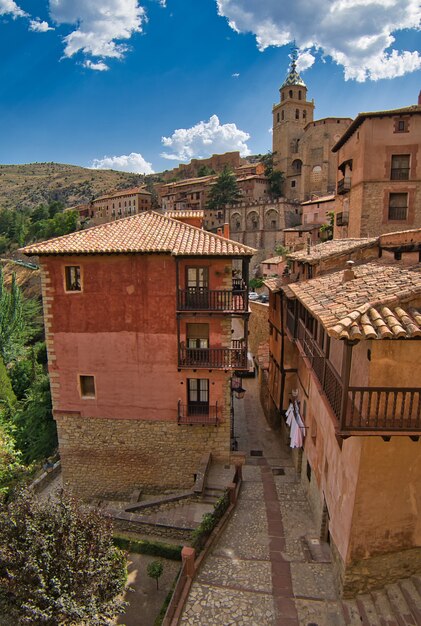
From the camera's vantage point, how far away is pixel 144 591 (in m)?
12.4

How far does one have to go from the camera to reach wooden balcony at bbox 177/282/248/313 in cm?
1460

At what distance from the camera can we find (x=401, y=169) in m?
23.9

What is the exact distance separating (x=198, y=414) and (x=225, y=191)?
59792 mm

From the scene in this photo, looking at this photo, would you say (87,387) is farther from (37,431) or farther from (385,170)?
(385,170)

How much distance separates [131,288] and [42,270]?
352cm

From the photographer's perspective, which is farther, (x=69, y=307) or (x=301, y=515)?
(x=69, y=307)

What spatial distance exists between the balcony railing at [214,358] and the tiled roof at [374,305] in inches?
→ 201

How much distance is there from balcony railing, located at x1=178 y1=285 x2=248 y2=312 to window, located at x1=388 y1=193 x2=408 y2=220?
1515 centimetres

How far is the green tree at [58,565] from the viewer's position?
Answer: 30.0 ft

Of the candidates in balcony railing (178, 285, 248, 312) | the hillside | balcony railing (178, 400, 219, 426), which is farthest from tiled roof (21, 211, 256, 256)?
the hillside

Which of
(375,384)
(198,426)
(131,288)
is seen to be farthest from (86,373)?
(375,384)

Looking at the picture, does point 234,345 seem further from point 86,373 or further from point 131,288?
point 86,373

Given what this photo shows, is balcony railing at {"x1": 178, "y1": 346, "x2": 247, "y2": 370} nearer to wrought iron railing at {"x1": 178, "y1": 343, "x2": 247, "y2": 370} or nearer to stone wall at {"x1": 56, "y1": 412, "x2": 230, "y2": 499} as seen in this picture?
wrought iron railing at {"x1": 178, "y1": 343, "x2": 247, "y2": 370}

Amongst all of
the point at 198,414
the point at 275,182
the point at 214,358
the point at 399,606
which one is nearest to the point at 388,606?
the point at 399,606
